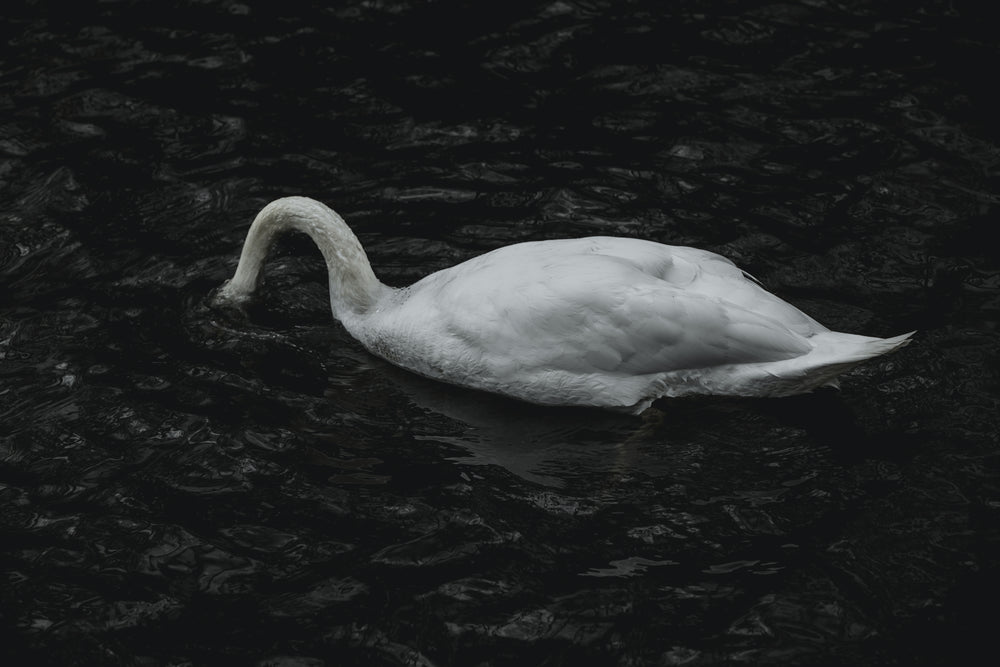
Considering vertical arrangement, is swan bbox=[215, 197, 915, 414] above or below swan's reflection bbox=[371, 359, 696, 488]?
above

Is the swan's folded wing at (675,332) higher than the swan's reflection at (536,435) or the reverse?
higher

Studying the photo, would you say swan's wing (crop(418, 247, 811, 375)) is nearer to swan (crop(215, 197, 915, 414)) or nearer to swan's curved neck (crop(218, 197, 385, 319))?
swan (crop(215, 197, 915, 414))

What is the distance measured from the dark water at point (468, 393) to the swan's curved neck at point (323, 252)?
0.76 ft

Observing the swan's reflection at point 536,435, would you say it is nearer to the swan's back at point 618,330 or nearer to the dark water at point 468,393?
the dark water at point 468,393

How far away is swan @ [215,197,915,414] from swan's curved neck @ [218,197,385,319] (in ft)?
1.73

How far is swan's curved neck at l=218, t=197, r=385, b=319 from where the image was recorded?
7598 millimetres

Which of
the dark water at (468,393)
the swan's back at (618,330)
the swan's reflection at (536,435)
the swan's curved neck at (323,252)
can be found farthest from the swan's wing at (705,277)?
the swan's curved neck at (323,252)

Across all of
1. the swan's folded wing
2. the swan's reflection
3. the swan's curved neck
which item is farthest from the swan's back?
the swan's curved neck

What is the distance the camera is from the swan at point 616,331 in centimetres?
657

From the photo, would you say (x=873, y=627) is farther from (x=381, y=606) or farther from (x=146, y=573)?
(x=146, y=573)

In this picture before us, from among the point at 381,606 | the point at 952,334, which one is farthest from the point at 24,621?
the point at 952,334

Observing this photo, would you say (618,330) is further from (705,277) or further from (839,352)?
(839,352)

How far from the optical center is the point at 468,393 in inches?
283

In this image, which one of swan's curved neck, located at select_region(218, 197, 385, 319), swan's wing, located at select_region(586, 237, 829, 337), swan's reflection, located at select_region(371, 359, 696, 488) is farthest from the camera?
swan's curved neck, located at select_region(218, 197, 385, 319)
